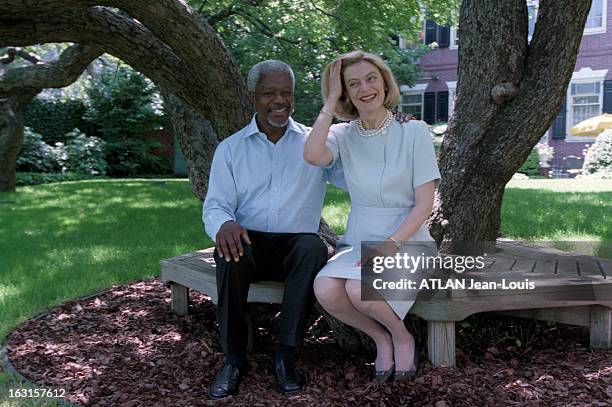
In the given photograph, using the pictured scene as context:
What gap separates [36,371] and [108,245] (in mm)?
→ 3850

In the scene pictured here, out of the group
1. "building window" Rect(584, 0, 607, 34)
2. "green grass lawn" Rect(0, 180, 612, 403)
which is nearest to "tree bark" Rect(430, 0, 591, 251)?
"green grass lawn" Rect(0, 180, 612, 403)

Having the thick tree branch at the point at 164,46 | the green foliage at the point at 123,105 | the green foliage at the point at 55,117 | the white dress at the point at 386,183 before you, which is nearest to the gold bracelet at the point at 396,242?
the white dress at the point at 386,183

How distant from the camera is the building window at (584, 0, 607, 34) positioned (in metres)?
19.5

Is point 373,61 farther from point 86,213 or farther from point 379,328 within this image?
point 86,213

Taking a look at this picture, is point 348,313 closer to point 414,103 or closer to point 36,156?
point 36,156

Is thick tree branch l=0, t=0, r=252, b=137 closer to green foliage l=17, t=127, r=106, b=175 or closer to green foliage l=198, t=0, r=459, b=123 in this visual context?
green foliage l=198, t=0, r=459, b=123

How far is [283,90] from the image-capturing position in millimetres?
3352

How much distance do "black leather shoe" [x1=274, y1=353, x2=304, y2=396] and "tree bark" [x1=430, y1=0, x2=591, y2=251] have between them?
1.38 meters

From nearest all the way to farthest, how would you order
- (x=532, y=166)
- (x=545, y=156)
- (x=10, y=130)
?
(x=10, y=130) → (x=532, y=166) → (x=545, y=156)

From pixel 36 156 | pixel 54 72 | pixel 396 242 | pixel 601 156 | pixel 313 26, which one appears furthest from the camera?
pixel 36 156

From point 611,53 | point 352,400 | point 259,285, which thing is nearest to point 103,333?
point 259,285

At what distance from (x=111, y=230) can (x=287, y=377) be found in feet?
18.6

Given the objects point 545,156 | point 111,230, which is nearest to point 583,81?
point 545,156

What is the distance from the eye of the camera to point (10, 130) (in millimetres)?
12516
